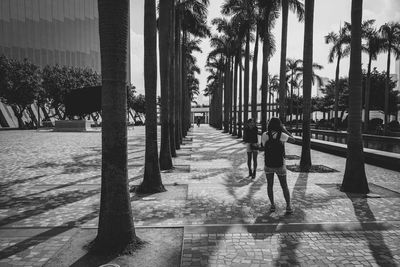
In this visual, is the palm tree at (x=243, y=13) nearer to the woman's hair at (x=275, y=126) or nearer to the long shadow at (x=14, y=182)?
the long shadow at (x=14, y=182)

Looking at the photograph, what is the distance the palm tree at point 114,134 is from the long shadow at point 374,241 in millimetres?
3257

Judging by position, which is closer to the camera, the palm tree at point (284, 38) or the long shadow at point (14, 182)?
the long shadow at point (14, 182)

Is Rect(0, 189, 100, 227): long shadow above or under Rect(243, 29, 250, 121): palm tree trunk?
under

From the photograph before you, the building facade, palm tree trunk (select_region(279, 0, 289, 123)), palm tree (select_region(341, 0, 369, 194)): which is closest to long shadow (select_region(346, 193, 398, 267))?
palm tree (select_region(341, 0, 369, 194))

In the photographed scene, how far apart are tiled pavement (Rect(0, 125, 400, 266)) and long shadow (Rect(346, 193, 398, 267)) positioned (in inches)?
0.5

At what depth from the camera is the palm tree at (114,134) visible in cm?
443

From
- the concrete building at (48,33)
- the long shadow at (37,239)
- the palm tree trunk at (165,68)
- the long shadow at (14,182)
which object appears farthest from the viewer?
the concrete building at (48,33)

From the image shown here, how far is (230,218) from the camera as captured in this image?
6.07 m

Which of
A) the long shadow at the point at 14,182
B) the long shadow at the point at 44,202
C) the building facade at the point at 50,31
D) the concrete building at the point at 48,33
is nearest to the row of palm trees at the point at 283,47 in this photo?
the long shadow at the point at 44,202

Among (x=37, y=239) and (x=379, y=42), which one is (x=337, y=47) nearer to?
(x=379, y=42)

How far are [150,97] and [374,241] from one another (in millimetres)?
5881

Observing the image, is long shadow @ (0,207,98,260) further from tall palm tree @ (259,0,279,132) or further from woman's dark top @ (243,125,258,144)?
tall palm tree @ (259,0,279,132)

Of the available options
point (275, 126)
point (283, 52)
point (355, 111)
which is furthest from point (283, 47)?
point (275, 126)

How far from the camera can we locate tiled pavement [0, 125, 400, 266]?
447 cm
